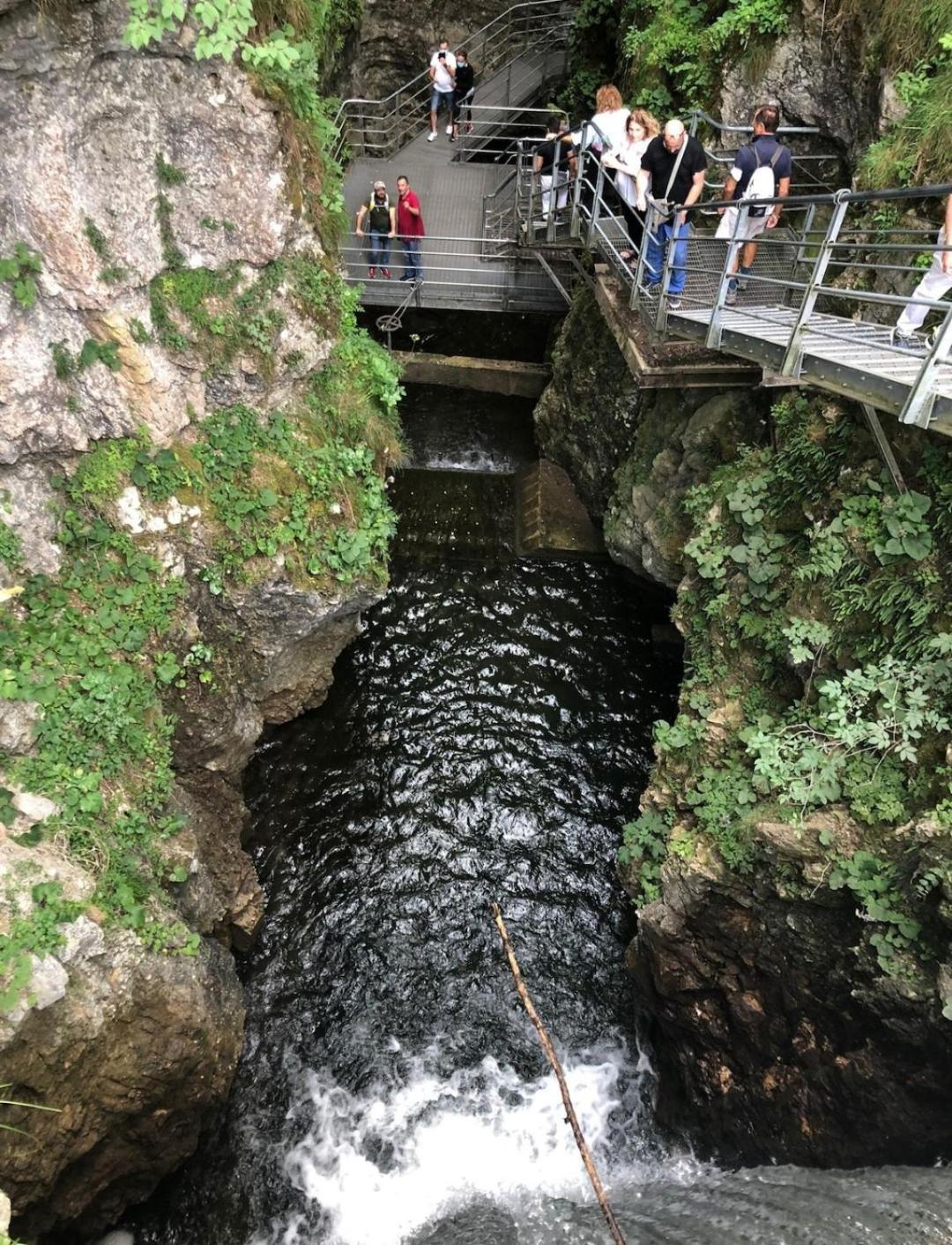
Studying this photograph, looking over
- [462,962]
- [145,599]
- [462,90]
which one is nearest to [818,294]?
[145,599]

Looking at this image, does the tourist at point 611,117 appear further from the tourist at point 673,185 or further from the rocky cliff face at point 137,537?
the rocky cliff face at point 137,537

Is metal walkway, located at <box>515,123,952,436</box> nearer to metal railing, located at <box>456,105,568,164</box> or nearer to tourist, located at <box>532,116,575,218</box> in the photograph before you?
tourist, located at <box>532,116,575,218</box>

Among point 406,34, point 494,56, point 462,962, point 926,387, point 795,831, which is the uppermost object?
point 406,34

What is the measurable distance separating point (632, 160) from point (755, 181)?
2079 millimetres

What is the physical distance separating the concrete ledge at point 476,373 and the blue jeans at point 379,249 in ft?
4.73

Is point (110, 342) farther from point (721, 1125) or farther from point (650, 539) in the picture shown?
point (721, 1125)

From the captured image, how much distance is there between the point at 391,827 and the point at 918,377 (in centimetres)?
699

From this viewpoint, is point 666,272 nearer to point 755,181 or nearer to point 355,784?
point 755,181

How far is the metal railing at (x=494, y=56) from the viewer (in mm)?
13711

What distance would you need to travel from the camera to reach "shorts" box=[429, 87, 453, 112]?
13062 mm

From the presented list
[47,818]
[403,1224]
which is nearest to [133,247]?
[47,818]

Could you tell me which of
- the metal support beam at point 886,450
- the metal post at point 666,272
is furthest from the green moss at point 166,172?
the metal support beam at point 886,450

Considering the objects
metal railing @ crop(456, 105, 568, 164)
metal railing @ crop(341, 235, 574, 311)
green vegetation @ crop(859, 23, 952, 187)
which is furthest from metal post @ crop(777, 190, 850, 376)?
metal railing @ crop(456, 105, 568, 164)

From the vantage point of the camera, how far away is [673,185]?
7.68m
